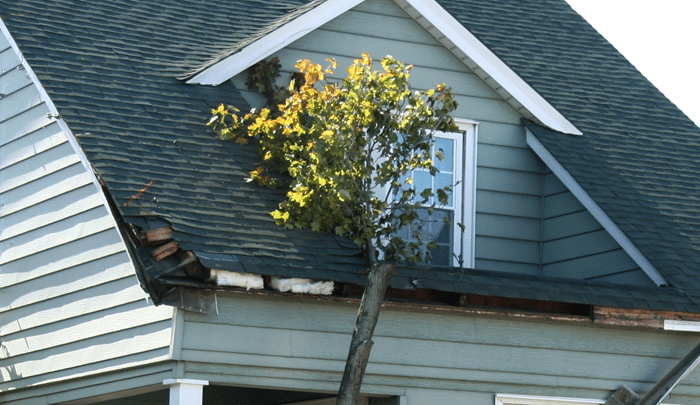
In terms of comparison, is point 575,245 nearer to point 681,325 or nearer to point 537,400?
point 681,325

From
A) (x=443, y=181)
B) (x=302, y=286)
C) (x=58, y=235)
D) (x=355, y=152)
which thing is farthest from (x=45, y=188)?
(x=443, y=181)

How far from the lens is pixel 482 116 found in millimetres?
9773

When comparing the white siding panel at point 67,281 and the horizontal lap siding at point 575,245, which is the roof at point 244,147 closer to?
the horizontal lap siding at point 575,245

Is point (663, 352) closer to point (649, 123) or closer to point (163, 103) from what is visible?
point (649, 123)

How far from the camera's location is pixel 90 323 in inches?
306

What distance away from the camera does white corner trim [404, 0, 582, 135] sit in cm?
946

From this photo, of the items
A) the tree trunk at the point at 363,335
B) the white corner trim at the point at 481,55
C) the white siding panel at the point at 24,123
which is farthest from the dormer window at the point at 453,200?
the white siding panel at the point at 24,123

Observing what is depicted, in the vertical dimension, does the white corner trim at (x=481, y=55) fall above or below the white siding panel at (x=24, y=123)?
above

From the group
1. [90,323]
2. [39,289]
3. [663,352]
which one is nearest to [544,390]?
[663,352]

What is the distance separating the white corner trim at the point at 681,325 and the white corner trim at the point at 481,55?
7.91 ft

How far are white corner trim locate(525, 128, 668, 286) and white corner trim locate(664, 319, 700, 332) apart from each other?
35 cm

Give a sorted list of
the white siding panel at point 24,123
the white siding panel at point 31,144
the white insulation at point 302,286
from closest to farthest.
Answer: the white insulation at point 302,286 < the white siding panel at point 31,144 < the white siding panel at point 24,123

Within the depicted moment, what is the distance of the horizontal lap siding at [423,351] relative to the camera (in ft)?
23.4

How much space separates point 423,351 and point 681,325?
243 cm
